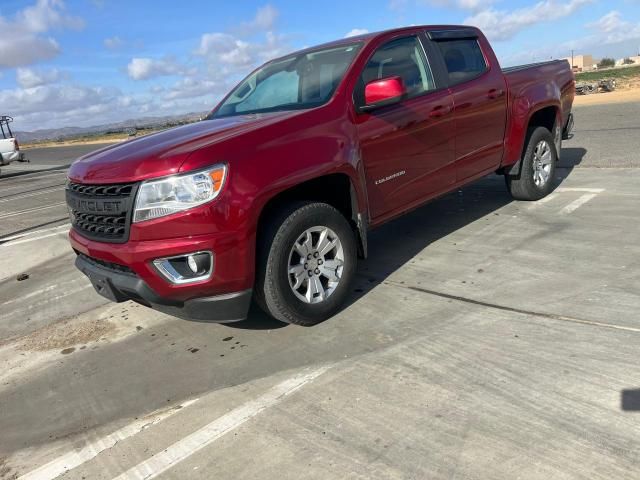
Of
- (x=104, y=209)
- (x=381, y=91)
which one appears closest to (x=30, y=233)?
(x=104, y=209)

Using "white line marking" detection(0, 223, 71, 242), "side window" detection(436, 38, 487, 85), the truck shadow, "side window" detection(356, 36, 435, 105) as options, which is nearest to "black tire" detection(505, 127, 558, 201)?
the truck shadow

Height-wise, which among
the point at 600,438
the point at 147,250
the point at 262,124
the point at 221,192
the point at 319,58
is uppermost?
the point at 319,58

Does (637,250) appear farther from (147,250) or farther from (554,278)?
(147,250)

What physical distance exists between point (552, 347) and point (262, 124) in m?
2.25

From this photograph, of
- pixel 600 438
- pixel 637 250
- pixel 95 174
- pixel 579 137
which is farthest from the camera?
pixel 579 137

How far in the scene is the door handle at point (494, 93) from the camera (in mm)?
5220

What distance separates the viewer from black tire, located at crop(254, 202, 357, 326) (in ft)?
11.0

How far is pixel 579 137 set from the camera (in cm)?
1119

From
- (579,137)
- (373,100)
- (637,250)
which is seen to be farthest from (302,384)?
(579,137)

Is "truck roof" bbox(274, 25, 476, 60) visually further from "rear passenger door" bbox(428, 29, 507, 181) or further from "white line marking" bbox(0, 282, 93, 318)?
"white line marking" bbox(0, 282, 93, 318)

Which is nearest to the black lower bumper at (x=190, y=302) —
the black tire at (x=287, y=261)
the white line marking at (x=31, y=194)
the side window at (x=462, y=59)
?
the black tire at (x=287, y=261)

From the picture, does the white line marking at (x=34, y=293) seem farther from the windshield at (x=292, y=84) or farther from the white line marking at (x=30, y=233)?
the white line marking at (x=30, y=233)

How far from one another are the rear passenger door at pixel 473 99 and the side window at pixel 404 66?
0.26m

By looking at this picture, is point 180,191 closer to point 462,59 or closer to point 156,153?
point 156,153
